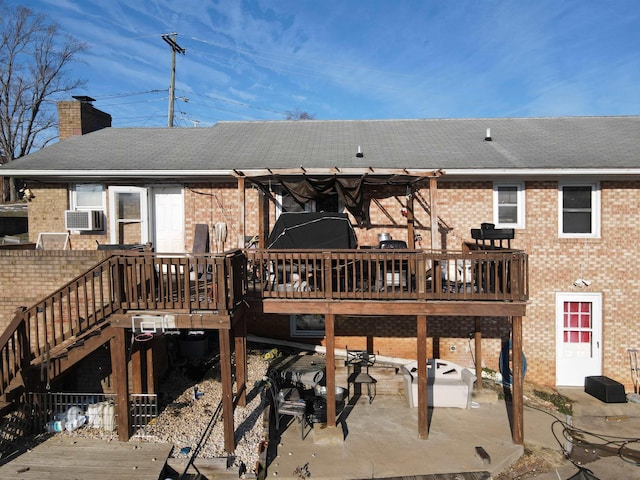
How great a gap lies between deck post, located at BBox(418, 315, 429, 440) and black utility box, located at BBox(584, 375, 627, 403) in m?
4.96

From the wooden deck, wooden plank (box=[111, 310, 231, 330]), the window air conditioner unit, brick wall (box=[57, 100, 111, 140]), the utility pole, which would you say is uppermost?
the utility pole

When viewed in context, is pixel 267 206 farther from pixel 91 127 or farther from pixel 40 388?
pixel 91 127

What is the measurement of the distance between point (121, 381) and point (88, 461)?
1.18m

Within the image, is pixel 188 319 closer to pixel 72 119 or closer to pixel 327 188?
pixel 327 188

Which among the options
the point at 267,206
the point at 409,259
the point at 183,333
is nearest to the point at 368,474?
the point at 409,259

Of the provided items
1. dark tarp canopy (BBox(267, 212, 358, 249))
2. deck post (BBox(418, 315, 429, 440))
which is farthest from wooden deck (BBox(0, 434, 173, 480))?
deck post (BBox(418, 315, 429, 440))

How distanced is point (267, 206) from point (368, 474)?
6352 mm

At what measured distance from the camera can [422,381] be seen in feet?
22.6

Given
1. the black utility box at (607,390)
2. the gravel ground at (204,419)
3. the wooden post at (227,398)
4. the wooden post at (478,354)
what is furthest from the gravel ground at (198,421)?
the black utility box at (607,390)

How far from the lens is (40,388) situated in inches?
270

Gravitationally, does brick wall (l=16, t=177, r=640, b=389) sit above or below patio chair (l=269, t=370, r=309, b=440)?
above

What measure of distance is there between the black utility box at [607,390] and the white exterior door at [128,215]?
11626 millimetres

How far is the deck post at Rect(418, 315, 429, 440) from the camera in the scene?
6789 mm

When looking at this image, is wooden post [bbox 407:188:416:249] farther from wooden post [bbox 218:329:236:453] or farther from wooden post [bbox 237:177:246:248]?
wooden post [bbox 218:329:236:453]
